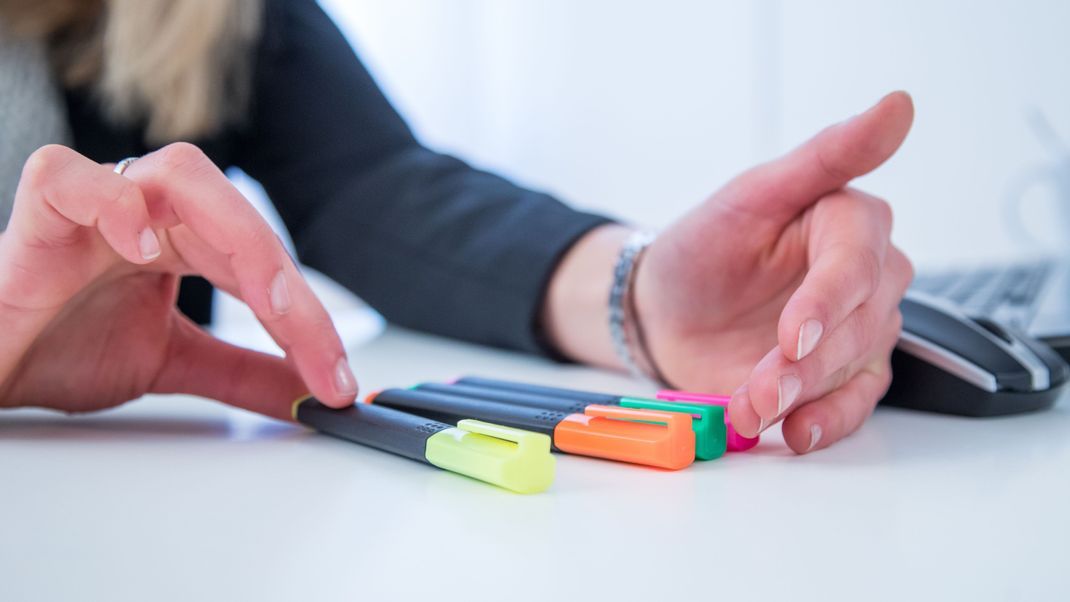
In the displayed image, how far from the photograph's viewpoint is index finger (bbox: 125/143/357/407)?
41cm

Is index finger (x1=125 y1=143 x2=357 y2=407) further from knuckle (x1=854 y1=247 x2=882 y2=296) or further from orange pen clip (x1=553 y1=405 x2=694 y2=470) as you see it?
knuckle (x1=854 y1=247 x2=882 y2=296)

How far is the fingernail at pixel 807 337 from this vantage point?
382mm

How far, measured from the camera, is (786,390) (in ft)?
1.27

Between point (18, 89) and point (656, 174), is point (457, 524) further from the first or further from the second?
point (656, 174)

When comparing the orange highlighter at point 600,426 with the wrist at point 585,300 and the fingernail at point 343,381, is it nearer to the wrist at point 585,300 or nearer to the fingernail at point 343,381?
the fingernail at point 343,381

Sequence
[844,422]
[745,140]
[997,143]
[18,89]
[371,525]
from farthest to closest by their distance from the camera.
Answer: [745,140] < [997,143] < [18,89] < [844,422] < [371,525]

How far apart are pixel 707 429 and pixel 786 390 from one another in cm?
4

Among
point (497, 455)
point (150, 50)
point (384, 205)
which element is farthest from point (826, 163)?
point (150, 50)

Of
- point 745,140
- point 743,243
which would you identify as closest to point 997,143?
point 745,140

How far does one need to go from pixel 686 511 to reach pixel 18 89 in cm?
72

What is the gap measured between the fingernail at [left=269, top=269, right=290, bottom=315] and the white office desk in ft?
0.24

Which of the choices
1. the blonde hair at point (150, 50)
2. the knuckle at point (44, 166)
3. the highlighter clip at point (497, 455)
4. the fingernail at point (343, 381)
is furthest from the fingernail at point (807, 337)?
the blonde hair at point (150, 50)

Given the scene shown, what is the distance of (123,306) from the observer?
496mm

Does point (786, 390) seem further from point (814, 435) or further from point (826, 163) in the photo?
point (826, 163)
